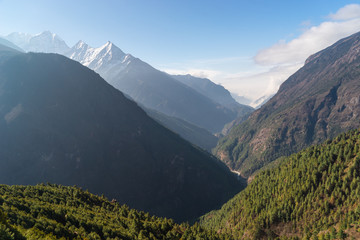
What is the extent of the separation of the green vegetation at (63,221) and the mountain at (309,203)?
55.9m

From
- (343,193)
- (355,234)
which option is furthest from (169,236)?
(343,193)

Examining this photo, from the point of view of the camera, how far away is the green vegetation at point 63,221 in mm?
67975

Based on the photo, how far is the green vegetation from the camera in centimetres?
6798

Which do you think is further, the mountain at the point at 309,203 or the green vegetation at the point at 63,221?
the mountain at the point at 309,203

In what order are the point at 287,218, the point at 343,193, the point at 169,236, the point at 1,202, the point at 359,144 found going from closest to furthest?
1. the point at 1,202
2. the point at 169,236
3. the point at 343,193
4. the point at 287,218
5. the point at 359,144

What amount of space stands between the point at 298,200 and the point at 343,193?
2939cm

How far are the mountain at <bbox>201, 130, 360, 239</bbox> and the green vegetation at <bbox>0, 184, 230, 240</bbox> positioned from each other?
5592 cm

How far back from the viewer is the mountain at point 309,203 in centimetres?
12576

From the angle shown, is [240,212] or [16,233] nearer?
[16,233]

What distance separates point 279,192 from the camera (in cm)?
17750

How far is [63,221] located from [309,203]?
153m

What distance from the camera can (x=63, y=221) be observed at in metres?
94.2

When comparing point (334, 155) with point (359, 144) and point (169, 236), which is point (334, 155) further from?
point (169, 236)

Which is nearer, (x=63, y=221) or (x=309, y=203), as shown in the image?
(x=63, y=221)
